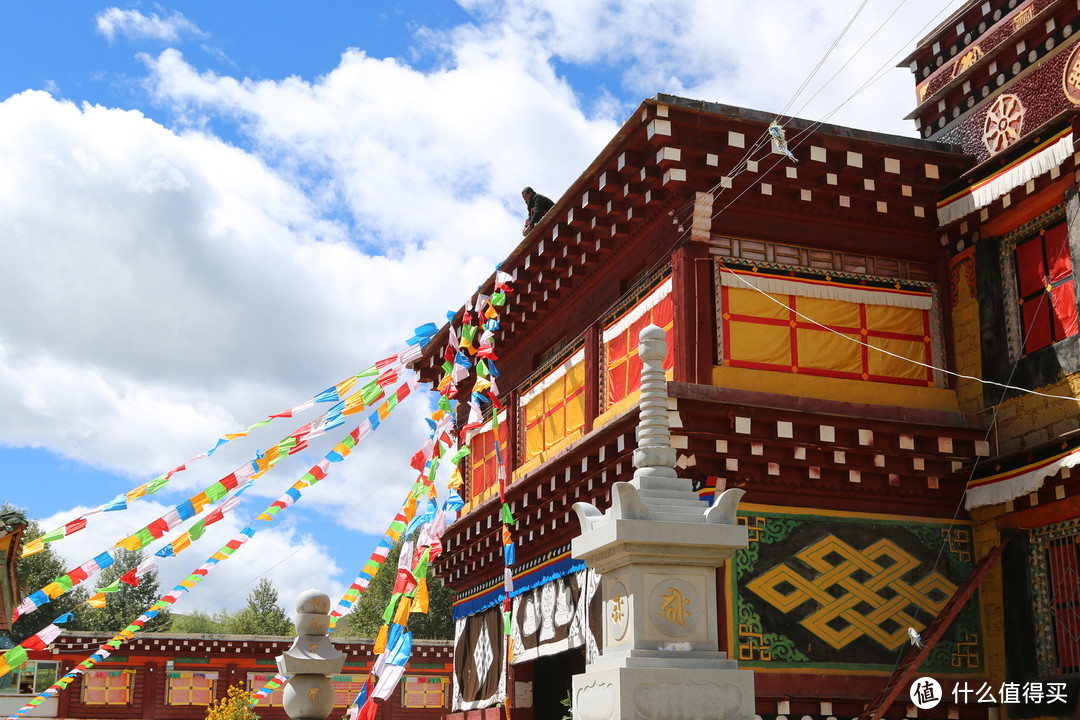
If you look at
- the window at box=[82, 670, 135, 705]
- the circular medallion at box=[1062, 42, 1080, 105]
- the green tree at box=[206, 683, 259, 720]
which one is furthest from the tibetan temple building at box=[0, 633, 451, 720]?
the circular medallion at box=[1062, 42, 1080, 105]

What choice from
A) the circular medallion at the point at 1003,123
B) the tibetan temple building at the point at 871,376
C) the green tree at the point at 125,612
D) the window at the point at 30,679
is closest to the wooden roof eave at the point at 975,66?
the tibetan temple building at the point at 871,376

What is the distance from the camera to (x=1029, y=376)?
10992 millimetres

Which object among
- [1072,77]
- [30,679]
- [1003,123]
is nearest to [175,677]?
[30,679]

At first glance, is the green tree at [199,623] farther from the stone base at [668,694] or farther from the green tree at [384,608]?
the stone base at [668,694]

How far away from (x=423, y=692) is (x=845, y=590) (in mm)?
25335

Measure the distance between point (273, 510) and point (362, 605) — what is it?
131 feet

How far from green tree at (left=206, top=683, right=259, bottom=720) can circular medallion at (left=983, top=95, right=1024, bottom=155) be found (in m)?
24.1

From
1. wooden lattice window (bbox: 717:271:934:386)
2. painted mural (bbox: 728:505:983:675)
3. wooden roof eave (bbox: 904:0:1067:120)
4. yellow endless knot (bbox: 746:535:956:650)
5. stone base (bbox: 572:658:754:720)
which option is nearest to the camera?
stone base (bbox: 572:658:754:720)

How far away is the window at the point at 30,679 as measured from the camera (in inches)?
1298

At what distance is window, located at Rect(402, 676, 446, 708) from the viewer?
33938mm

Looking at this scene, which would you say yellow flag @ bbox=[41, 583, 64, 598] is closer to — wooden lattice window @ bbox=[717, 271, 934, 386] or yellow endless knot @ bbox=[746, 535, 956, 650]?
yellow endless knot @ bbox=[746, 535, 956, 650]

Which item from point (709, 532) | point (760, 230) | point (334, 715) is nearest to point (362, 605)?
point (334, 715)

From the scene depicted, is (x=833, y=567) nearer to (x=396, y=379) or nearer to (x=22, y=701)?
(x=396, y=379)

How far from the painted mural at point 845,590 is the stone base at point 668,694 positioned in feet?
14.1
